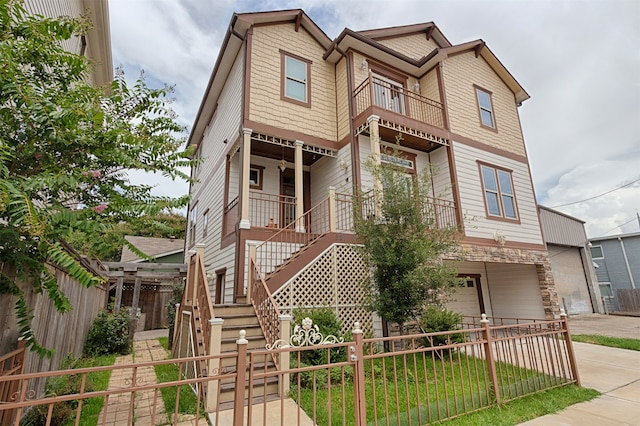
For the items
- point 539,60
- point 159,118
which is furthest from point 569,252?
point 159,118

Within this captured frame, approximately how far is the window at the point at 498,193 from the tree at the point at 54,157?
10469 millimetres

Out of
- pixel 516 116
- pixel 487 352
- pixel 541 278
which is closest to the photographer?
pixel 487 352

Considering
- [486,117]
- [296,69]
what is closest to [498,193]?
[486,117]

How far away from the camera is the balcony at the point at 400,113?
938 centimetres

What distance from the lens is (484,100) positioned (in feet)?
41.4

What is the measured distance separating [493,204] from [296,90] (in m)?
7.68

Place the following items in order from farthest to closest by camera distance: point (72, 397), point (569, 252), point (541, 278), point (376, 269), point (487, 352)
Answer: point (569, 252) → point (541, 278) → point (376, 269) → point (487, 352) → point (72, 397)

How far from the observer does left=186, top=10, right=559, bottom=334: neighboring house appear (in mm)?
8125

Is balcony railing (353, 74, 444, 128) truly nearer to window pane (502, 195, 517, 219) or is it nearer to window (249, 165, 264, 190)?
window pane (502, 195, 517, 219)

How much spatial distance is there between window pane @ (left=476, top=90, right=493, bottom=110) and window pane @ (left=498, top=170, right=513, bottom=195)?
2731 mm

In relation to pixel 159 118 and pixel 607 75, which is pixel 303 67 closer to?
pixel 159 118

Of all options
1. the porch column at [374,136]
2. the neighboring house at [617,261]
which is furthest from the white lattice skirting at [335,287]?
the neighboring house at [617,261]

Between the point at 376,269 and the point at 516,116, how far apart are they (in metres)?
10.6

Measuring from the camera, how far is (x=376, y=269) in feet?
23.6
